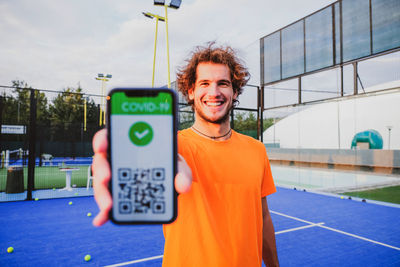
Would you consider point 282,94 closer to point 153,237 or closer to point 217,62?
point 153,237

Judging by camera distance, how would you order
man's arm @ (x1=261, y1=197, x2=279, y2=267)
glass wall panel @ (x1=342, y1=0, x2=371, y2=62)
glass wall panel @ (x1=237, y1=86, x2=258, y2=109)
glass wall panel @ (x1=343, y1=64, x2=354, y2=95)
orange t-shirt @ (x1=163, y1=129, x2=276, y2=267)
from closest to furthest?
orange t-shirt @ (x1=163, y1=129, x2=276, y2=267) → man's arm @ (x1=261, y1=197, x2=279, y2=267) → glass wall panel @ (x1=342, y1=0, x2=371, y2=62) → glass wall panel @ (x1=343, y1=64, x2=354, y2=95) → glass wall panel @ (x1=237, y1=86, x2=258, y2=109)

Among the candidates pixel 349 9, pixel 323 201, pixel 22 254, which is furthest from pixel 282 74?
pixel 22 254

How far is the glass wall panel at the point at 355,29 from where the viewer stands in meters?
10.7

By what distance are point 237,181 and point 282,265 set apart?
353 centimetres

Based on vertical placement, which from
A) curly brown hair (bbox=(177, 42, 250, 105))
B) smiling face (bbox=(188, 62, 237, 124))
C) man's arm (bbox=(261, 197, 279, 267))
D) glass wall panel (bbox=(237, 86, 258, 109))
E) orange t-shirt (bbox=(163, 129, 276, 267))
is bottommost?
man's arm (bbox=(261, 197, 279, 267))

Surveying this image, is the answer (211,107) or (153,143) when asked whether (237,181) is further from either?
(153,143)

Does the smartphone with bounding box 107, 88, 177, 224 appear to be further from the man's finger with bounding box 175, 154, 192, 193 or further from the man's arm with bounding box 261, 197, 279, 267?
the man's arm with bounding box 261, 197, 279, 267

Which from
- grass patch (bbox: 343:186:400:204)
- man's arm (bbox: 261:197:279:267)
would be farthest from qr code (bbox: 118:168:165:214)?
grass patch (bbox: 343:186:400:204)

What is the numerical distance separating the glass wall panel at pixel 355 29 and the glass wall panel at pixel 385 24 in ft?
1.03

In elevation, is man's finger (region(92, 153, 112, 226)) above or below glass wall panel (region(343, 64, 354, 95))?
below

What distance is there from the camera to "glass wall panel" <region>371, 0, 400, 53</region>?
9633 millimetres

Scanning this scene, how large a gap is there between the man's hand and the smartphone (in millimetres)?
24

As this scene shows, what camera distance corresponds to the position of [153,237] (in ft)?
18.4

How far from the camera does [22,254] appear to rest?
4.65 m
